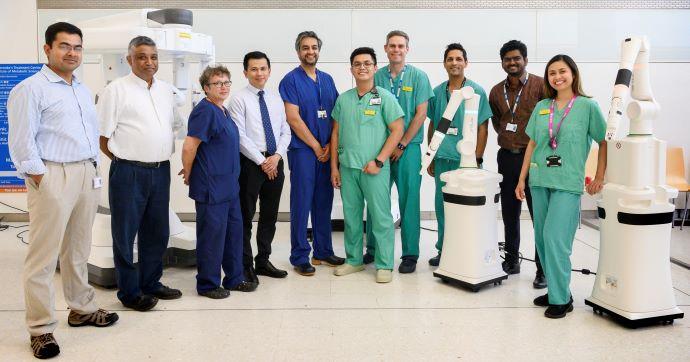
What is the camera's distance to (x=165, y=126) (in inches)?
130

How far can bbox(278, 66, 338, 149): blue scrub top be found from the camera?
4.09 m

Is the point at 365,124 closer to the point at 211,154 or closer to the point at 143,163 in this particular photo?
the point at 211,154

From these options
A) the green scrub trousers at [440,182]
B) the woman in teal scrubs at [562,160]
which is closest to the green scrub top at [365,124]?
the green scrub trousers at [440,182]

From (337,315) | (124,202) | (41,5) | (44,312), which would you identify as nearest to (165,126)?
(124,202)

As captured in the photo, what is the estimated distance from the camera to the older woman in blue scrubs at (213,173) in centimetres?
334

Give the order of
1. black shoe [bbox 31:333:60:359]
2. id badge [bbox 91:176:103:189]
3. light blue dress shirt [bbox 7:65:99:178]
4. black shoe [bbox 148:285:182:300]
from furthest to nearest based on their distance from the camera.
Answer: black shoe [bbox 148:285:182:300] < id badge [bbox 91:176:103:189] < black shoe [bbox 31:333:60:359] < light blue dress shirt [bbox 7:65:99:178]

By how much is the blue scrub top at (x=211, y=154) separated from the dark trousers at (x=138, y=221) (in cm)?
18

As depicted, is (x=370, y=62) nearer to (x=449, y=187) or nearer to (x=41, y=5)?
(x=449, y=187)

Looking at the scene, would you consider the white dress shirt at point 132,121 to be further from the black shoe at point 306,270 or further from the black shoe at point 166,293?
the black shoe at point 306,270

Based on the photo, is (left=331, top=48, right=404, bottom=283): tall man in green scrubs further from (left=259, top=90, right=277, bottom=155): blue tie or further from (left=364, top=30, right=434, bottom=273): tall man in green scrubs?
(left=259, top=90, right=277, bottom=155): blue tie

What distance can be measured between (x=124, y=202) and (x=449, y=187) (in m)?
1.90

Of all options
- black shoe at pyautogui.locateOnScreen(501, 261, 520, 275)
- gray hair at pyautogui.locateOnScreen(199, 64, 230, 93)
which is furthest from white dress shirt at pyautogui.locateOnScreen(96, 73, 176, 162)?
black shoe at pyautogui.locateOnScreen(501, 261, 520, 275)

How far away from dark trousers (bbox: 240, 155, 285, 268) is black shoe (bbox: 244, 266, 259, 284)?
27 millimetres

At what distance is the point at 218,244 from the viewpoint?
3.50m
